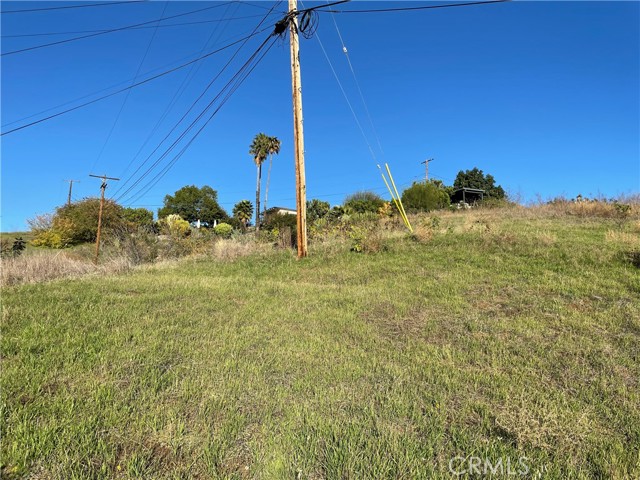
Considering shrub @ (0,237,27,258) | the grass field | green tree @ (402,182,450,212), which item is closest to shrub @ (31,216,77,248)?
shrub @ (0,237,27,258)

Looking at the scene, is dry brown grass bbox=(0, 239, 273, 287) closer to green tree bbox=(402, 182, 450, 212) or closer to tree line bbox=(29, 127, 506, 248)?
tree line bbox=(29, 127, 506, 248)

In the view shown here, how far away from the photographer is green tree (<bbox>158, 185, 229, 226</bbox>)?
70312mm

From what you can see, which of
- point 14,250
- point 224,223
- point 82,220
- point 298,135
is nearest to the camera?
point 298,135

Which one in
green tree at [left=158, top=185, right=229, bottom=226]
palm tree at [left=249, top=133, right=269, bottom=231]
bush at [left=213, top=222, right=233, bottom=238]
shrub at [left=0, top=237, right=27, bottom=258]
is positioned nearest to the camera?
shrub at [left=0, top=237, right=27, bottom=258]

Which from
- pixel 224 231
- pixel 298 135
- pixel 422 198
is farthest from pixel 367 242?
pixel 224 231

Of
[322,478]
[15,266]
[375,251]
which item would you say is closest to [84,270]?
[15,266]

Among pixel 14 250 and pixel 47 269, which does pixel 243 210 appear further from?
pixel 47 269

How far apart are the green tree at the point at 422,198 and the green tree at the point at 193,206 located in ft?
151

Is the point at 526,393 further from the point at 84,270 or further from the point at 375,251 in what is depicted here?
the point at 84,270

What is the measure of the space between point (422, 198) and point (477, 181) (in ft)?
93.1

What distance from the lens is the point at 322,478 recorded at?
2.28 m

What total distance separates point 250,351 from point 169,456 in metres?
1.95

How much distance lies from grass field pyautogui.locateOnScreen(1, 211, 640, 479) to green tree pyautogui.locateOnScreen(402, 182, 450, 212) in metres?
23.6

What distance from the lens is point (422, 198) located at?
31.6 metres
